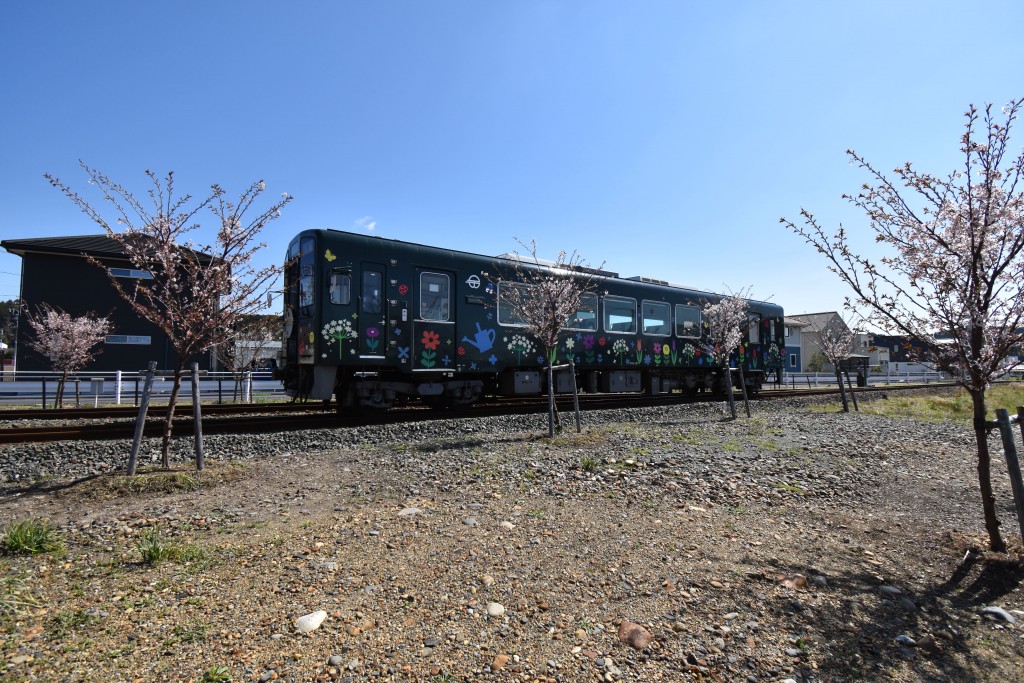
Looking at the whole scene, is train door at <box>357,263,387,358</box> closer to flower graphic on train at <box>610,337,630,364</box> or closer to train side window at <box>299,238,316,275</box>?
train side window at <box>299,238,316,275</box>

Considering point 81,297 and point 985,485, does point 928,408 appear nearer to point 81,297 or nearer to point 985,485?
point 985,485

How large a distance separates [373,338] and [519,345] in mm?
3434

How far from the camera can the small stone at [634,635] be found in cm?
272

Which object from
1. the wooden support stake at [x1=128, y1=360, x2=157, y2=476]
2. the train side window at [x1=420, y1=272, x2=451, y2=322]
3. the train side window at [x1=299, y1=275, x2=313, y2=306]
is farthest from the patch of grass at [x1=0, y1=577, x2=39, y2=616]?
the train side window at [x1=420, y1=272, x2=451, y2=322]

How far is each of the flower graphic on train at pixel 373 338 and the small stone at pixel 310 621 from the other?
7.56 metres

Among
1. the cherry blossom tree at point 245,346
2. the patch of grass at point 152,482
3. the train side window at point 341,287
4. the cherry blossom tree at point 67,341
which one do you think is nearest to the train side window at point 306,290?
the train side window at point 341,287

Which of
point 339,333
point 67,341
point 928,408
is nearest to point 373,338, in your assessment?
point 339,333

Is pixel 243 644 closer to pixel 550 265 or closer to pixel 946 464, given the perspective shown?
pixel 946 464

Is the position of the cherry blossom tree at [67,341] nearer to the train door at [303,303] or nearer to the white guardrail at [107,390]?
the white guardrail at [107,390]

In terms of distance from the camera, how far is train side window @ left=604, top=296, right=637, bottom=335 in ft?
46.3

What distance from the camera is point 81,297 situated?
30.1 meters

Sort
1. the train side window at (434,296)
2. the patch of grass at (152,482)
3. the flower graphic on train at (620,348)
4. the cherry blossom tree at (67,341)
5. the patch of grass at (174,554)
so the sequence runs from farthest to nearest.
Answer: the cherry blossom tree at (67,341), the flower graphic on train at (620,348), the train side window at (434,296), the patch of grass at (152,482), the patch of grass at (174,554)

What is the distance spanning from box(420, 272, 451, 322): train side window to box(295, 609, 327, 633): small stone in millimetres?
8297

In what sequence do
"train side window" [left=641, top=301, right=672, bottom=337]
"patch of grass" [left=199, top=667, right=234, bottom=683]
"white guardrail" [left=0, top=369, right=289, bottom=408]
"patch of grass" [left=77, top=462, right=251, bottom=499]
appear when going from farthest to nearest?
"white guardrail" [left=0, top=369, right=289, bottom=408] < "train side window" [left=641, top=301, right=672, bottom=337] < "patch of grass" [left=77, top=462, right=251, bottom=499] < "patch of grass" [left=199, top=667, right=234, bottom=683]
